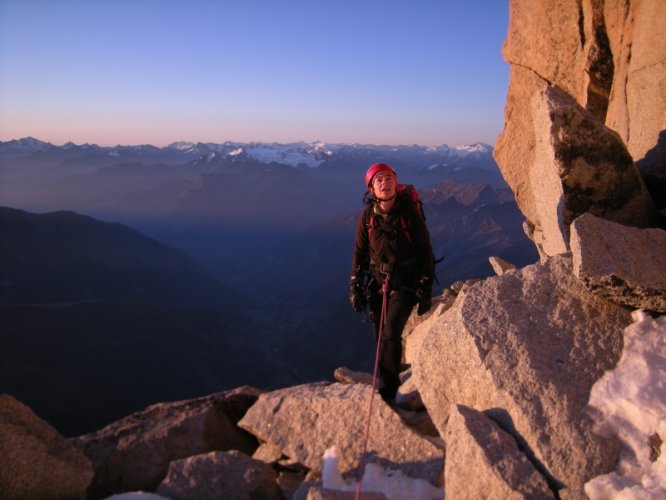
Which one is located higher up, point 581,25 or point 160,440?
point 581,25

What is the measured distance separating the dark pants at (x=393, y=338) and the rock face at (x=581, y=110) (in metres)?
3.14

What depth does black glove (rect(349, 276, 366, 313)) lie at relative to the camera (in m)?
7.35

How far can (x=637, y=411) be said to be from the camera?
189 inches

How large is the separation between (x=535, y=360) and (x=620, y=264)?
1.52 m

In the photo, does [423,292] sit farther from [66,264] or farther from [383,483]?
[66,264]

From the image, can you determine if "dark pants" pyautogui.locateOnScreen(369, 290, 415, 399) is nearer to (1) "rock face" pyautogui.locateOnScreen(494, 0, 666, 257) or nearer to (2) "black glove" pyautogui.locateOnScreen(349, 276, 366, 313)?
(2) "black glove" pyautogui.locateOnScreen(349, 276, 366, 313)

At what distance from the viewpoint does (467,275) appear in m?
172

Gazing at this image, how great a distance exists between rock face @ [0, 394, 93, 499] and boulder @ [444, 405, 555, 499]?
4.97 meters

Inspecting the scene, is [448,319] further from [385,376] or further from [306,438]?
[306,438]

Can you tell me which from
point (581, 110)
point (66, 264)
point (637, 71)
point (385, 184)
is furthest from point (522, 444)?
point (66, 264)

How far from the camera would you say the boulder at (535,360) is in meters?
4.74

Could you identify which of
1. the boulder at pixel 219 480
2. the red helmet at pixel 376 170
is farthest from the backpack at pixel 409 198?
the boulder at pixel 219 480

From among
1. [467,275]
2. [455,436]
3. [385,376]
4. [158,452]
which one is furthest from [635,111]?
[467,275]

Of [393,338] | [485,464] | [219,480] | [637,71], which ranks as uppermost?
[637,71]
